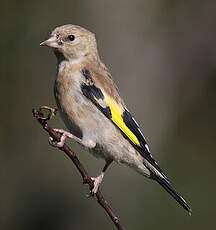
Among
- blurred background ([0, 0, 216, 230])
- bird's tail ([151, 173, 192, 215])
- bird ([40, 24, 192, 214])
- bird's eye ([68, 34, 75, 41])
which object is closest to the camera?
bird's tail ([151, 173, 192, 215])

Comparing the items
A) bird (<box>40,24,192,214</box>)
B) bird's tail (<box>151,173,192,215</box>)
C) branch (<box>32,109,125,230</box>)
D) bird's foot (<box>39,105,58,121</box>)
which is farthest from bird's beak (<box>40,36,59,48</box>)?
bird's tail (<box>151,173,192,215</box>)

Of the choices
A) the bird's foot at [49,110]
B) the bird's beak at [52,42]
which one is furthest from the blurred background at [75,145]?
the bird's foot at [49,110]

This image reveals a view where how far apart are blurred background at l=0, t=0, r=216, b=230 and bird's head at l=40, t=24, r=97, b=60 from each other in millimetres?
3966

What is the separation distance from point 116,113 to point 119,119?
0.21 feet

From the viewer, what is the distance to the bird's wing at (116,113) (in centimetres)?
525

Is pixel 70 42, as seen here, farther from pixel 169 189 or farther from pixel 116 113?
pixel 169 189

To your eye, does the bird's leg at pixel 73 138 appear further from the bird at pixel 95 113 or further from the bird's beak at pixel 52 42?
the bird's beak at pixel 52 42

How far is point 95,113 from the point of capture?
5223mm

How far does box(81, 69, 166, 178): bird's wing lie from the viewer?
5.25 metres

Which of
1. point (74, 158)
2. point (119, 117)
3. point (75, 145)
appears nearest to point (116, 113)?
point (119, 117)

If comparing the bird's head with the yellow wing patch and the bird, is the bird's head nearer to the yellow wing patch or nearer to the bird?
the bird
